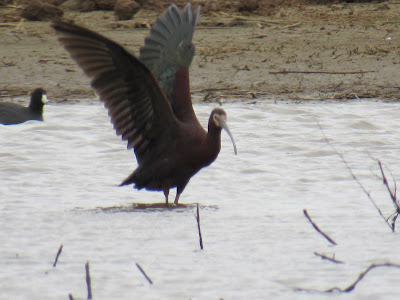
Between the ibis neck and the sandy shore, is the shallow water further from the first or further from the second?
the sandy shore

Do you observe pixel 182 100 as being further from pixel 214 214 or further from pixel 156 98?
pixel 214 214

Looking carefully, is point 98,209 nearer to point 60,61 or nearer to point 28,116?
point 28,116

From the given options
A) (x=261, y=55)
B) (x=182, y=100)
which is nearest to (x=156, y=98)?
(x=182, y=100)

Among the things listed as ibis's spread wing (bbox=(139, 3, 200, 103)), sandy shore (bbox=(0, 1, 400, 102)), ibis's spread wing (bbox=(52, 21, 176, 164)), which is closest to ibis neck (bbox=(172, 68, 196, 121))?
ibis's spread wing (bbox=(139, 3, 200, 103))

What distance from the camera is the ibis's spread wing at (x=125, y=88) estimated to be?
5906 millimetres

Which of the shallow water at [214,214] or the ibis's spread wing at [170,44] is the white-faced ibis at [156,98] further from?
the shallow water at [214,214]

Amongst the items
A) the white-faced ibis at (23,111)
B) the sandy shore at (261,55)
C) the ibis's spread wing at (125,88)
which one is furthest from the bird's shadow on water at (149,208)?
the sandy shore at (261,55)

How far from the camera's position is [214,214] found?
21.5ft

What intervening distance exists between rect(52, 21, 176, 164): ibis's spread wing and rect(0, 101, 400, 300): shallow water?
0.56 metres

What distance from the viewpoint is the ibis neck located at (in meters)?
6.62

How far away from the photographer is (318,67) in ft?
38.5

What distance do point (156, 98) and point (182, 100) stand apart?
0.58m

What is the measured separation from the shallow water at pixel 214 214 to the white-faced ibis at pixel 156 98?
0.35 metres

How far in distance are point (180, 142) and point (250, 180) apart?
1418 millimetres
